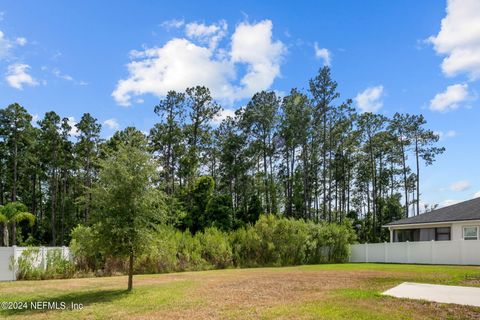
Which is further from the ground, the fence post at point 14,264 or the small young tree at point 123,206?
the small young tree at point 123,206

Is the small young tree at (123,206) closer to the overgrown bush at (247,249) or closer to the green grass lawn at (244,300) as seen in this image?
the green grass lawn at (244,300)

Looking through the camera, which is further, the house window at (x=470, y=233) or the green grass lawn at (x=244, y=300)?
the house window at (x=470, y=233)

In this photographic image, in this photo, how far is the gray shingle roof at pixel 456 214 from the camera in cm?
2555

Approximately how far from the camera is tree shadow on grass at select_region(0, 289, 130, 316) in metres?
10.1

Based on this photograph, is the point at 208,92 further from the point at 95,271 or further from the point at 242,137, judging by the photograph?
the point at 95,271

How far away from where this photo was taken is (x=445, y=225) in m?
26.8

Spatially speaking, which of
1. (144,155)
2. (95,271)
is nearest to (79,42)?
(144,155)

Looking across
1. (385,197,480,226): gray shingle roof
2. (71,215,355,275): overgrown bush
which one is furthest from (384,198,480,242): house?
(71,215,355,275): overgrown bush

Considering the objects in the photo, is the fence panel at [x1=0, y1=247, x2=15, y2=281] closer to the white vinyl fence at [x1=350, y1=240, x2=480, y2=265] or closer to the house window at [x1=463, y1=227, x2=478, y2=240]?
the white vinyl fence at [x1=350, y1=240, x2=480, y2=265]

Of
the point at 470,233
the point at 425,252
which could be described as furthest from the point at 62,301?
the point at 470,233

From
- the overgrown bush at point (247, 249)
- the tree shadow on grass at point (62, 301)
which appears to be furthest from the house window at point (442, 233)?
the tree shadow on grass at point (62, 301)

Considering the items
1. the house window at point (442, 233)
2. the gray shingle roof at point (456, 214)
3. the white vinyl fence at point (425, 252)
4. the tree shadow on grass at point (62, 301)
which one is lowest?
the white vinyl fence at point (425, 252)

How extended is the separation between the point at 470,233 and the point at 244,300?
20004 millimetres

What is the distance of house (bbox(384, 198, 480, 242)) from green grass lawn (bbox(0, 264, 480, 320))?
37.3 feet
